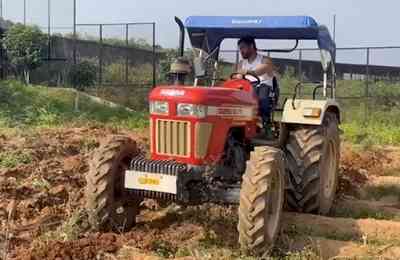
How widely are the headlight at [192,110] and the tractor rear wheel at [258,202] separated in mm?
656

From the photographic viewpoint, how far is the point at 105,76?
2664cm

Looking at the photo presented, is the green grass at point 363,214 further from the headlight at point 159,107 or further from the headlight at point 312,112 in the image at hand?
the headlight at point 159,107

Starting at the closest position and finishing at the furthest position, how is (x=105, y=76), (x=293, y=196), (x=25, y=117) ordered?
1. (x=293, y=196)
2. (x=25, y=117)
3. (x=105, y=76)

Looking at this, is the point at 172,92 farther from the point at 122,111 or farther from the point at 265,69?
the point at 122,111

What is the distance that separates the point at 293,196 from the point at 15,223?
124 inches

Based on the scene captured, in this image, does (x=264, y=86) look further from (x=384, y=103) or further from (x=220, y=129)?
(x=384, y=103)

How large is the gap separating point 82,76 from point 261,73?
16.2 meters

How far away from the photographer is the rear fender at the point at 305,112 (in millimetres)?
8359

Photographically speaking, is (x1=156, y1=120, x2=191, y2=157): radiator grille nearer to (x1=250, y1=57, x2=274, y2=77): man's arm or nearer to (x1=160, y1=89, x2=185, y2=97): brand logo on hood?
(x1=160, y1=89, x2=185, y2=97): brand logo on hood

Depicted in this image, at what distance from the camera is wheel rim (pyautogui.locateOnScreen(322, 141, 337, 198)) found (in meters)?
8.94

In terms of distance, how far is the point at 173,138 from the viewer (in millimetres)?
7262

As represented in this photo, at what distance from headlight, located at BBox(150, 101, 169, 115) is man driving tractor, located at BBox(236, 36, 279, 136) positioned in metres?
1.29

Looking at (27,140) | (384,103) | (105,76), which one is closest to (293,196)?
(27,140)

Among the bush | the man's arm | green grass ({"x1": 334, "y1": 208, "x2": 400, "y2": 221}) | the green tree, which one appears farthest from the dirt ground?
the green tree
